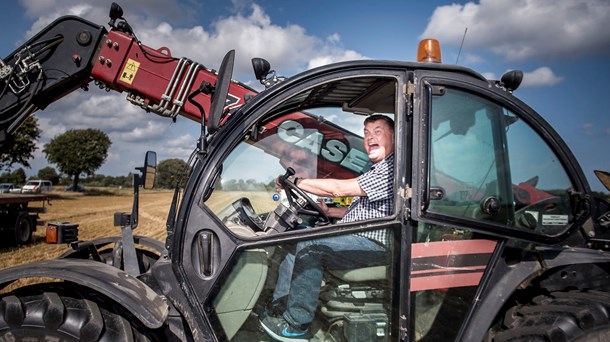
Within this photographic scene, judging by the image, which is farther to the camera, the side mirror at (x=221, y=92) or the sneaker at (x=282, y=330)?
the sneaker at (x=282, y=330)

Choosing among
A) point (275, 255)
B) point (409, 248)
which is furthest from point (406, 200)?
point (275, 255)

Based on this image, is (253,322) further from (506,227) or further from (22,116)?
(22,116)

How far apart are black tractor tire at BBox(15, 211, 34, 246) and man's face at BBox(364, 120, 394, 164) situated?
37.7ft

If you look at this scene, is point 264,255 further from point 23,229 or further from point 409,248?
point 23,229

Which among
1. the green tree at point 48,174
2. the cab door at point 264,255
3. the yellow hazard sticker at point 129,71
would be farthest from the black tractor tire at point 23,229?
the green tree at point 48,174

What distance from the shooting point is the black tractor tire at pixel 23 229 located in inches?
457

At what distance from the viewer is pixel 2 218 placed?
11.6m

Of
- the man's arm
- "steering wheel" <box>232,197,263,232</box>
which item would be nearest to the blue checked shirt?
the man's arm

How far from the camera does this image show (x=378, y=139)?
3.16 meters

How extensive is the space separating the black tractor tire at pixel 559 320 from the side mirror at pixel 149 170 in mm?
2275

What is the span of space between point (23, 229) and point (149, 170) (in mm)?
11209

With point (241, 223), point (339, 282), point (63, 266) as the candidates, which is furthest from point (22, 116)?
point (339, 282)

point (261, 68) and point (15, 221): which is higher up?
point (261, 68)

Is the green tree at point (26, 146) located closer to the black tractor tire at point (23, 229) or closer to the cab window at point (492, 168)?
the black tractor tire at point (23, 229)
